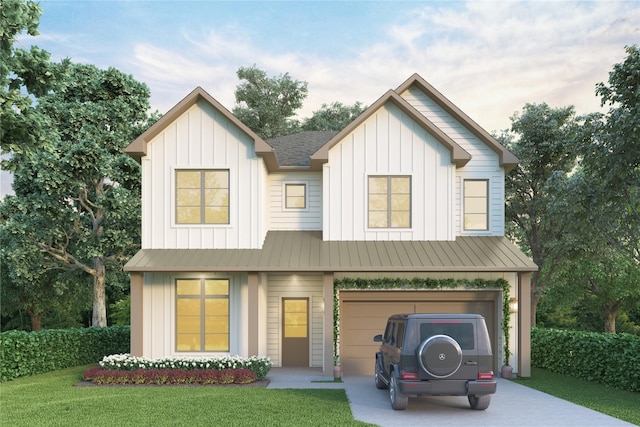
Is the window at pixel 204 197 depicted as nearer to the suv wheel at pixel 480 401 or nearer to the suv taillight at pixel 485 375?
the suv wheel at pixel 480 401

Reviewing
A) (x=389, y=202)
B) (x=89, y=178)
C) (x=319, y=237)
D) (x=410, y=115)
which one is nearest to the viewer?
(x=410, y=115)

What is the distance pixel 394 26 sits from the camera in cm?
1911

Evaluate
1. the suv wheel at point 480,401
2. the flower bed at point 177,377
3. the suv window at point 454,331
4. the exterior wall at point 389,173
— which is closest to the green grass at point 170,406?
the flower bed at point 177,377

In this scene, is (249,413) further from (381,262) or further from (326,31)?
(326,31)

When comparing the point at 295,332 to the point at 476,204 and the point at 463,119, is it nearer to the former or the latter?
the point at 476,204

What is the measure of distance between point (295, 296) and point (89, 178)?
9994 mm

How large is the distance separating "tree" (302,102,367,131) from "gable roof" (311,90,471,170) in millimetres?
17629

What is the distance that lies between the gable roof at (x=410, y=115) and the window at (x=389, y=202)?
4.86ft

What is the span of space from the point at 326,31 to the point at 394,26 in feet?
7.79

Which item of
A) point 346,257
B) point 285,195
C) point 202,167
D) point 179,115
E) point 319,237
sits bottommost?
point 346,257

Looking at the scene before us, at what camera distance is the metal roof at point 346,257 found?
14.8 meters

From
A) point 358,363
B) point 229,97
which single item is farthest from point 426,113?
point 229,97

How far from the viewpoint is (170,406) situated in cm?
1102

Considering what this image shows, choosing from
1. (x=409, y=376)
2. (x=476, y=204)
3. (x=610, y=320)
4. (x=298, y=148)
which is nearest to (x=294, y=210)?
(x=298, y=148)
